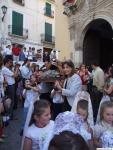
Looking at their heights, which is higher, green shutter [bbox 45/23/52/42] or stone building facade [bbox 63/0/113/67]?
green shutter [bbox 45/23/52/42]

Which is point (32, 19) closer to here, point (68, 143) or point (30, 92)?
point (30, 92)

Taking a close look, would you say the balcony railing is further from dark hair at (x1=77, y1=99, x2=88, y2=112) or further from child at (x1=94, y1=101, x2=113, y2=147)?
child at (x1=94, y1=101, x2=113, y2=147)

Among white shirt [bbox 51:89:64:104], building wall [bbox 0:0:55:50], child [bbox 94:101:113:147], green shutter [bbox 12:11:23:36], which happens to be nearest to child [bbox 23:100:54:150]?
child [bbox 94:101:113:147]

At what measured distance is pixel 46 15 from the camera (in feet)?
128

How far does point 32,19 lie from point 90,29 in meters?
19.3

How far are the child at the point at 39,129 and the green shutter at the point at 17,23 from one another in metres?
29.0

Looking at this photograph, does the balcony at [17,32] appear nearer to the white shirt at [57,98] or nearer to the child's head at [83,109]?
the white shirt at [57,98]

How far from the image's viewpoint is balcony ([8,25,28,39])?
32.3 metres

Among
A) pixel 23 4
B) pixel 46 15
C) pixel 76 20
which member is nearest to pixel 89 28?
pixel 76 20

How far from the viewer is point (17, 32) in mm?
33156

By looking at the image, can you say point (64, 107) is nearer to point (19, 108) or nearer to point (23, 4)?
point (19, 108)

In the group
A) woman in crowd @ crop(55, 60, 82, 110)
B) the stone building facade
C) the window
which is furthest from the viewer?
the window

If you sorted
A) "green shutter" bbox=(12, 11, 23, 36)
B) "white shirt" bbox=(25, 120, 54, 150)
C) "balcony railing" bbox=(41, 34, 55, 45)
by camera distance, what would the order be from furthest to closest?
1. "balcony railing" bbox=(41, 34, 55, 45)
2. "green shutter" bbox=(12, 11, 23, 36)
3. "white shirt" bbox=(25, 120, 54, 150)

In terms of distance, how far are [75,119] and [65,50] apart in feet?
46.4
